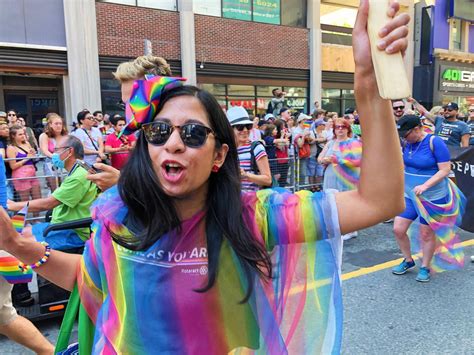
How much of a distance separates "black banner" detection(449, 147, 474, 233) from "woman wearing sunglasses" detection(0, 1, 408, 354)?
5.14 m

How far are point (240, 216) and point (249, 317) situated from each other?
335 millimetres

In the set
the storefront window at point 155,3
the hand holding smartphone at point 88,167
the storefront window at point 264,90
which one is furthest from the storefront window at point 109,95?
the hand holding smartphone at point 88,167

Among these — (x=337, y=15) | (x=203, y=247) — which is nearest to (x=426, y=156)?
(x=203, y=247)

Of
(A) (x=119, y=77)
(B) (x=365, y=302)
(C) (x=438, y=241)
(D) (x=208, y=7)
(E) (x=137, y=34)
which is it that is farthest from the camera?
(D) (x=208, y=7)

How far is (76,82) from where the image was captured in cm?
1461

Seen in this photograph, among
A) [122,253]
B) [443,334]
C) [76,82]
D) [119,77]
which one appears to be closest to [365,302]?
[443,334]

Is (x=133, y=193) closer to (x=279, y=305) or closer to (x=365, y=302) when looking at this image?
(x=279, y=305)

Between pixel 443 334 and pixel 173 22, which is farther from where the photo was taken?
pixel 173 22

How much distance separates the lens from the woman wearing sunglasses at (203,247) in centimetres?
138

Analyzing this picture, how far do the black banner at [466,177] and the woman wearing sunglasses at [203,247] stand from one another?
514 cm

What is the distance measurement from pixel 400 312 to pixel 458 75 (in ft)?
93.8

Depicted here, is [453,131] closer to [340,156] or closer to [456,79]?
[340,156]

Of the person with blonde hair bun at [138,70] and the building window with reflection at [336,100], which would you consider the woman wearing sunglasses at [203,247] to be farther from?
the building window with reflection at [336,100]

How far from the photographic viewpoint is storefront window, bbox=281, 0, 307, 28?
20.1m
